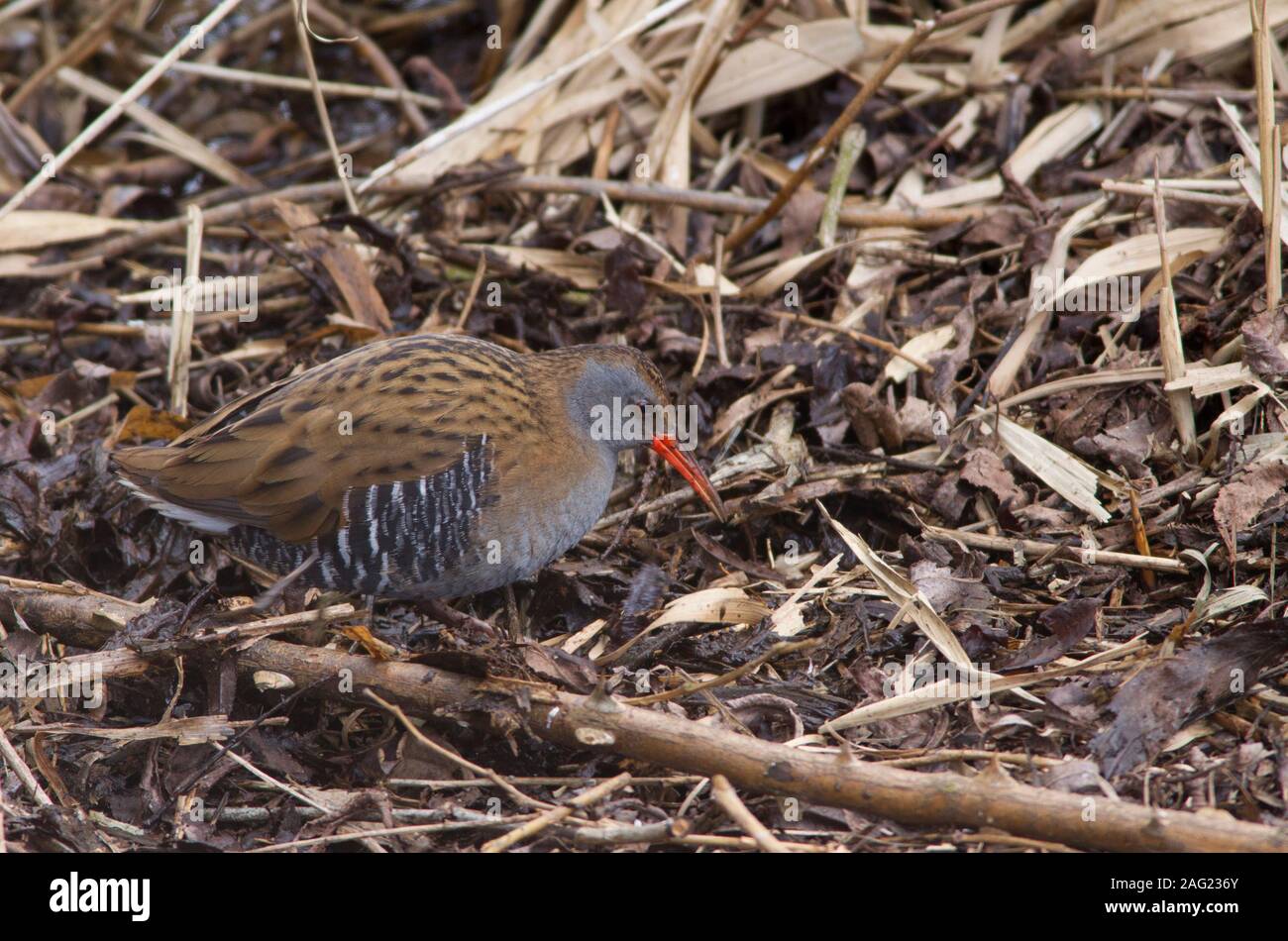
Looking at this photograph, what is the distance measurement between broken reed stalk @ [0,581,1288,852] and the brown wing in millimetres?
406

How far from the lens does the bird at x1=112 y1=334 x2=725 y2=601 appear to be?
3.82m

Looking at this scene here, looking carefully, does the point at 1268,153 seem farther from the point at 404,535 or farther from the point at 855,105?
the point at 404,535

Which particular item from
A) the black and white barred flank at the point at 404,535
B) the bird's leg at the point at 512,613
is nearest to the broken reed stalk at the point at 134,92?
the black and white barred flank at the point at 404,535

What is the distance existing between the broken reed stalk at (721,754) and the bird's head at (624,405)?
3.43 ft

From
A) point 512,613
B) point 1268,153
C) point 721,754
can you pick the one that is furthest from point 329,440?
point 1268,153

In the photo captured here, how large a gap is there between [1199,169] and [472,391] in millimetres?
2733

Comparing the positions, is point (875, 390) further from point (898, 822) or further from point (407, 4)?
point (407, 4)

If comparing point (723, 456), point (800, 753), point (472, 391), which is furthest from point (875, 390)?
point (800, 753)

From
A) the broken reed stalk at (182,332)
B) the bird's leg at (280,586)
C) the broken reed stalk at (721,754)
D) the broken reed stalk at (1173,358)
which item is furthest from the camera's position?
the broken reed stalk at (182,332)

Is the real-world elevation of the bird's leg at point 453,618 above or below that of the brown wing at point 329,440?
below

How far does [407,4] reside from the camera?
655cm

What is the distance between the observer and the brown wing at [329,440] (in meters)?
3.83

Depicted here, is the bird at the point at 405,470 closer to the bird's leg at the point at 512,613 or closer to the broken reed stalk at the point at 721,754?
the bird's leg at the point at 512,613

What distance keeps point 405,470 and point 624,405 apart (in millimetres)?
745
